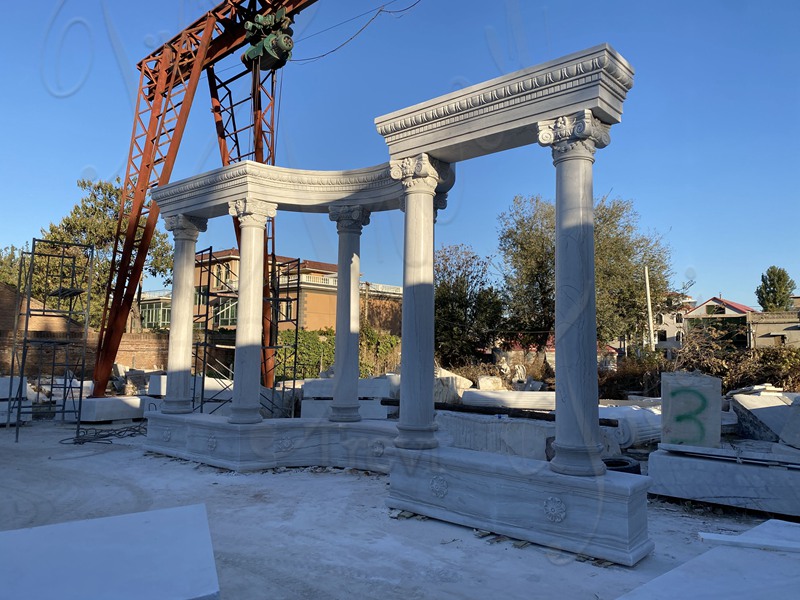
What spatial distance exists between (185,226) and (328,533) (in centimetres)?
754

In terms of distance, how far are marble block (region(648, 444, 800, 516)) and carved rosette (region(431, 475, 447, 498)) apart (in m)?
3.24

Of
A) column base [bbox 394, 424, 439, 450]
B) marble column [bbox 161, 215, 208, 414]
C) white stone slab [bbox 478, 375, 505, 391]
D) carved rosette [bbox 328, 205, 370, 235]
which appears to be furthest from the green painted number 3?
white stone slab [bbox 478, 375, 505, 391]

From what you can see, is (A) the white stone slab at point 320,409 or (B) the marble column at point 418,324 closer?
(B) the marble column at point 418,324

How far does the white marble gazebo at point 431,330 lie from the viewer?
5945 mm

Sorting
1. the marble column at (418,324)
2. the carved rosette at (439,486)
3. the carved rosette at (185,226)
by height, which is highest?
the carved rosette at (185,226)

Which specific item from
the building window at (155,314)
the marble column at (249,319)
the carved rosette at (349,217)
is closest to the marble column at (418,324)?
the carved rosette at (349,217)

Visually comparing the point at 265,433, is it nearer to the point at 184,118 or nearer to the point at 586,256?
the point at 586,256

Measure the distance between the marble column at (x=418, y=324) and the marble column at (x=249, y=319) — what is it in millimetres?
3528

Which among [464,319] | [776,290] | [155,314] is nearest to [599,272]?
[464,319]

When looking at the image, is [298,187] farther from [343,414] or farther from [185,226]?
[343,414]

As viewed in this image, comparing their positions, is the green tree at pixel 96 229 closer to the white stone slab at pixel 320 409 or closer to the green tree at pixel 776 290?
the white stone slab at pixel 320 409

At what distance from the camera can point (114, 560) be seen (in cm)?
257

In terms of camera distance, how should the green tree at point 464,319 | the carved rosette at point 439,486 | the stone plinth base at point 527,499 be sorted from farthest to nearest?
the green tree at point 464,319, the carved rosette at point 439,486, the stone plinth base at point 527,499

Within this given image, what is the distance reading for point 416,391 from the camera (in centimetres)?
752
